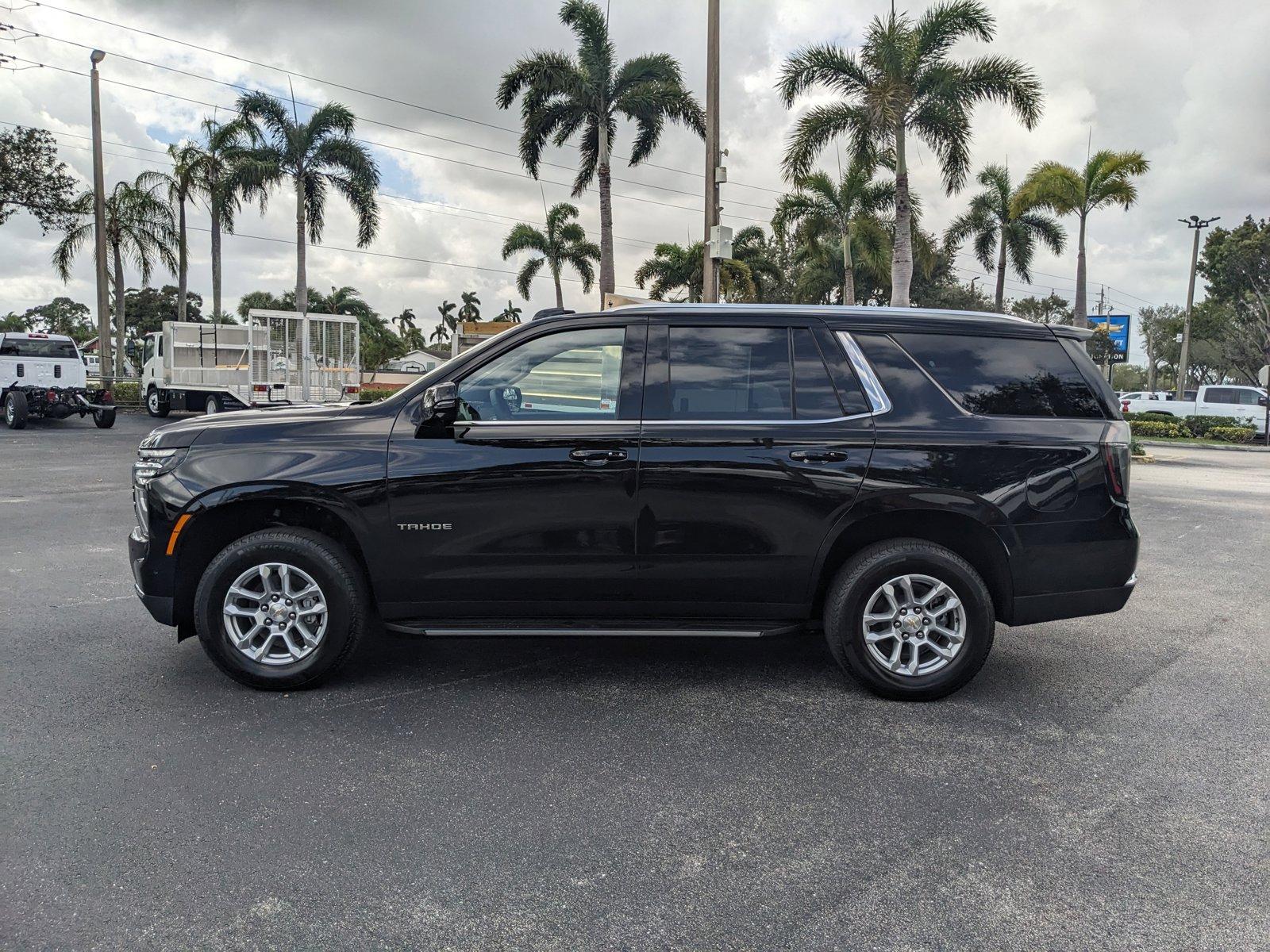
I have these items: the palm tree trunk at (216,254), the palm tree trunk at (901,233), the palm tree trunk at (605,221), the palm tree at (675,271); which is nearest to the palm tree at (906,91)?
the palm tree trunk at (901,233)

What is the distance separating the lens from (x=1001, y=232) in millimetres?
36375

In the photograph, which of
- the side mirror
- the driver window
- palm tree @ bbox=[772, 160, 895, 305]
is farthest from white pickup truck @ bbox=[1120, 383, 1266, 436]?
the side mirror

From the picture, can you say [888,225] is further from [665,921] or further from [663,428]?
[665,921]

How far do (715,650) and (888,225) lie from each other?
31.5 meters

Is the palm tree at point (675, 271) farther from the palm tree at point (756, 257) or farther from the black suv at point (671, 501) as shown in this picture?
the black suv at point (671, 501)

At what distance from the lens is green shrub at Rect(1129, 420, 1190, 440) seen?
95.8 feet

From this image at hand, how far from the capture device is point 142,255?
38.3 m

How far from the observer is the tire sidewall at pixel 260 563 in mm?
4426

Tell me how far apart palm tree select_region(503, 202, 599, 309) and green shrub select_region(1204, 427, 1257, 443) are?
25.3m

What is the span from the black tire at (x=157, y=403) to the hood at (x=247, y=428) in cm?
2308

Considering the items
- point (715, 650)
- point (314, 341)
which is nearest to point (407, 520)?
point (715, 650)

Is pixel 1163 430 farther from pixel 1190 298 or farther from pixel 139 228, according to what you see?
pixel 139 228

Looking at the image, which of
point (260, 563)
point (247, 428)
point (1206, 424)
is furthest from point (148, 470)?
point (1206, 424)

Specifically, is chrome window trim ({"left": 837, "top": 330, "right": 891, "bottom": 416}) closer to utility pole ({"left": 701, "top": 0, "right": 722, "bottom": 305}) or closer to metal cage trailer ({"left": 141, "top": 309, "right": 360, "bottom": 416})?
utility pole ({"left": 701, "top": 0, "right": 722, "bottom": 305})
